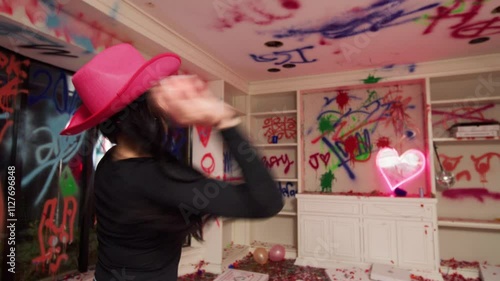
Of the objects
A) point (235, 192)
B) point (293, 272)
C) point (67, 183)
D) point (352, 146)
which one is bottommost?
point (293, 272)

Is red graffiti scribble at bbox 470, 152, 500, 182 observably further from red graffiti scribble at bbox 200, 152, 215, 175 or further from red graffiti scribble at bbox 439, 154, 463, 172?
red graffiti scribble at bbox 200, 152, 215, 175

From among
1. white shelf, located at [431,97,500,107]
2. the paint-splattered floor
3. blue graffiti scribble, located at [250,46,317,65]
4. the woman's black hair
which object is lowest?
the paint-splattered floor

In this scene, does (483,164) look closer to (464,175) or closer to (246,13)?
(464,175)

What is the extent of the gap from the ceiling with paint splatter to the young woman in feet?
5.55

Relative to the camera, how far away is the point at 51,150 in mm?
2287

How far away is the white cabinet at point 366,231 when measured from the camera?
3.14 m

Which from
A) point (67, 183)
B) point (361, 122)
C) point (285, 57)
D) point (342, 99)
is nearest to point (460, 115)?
point (361, 122)

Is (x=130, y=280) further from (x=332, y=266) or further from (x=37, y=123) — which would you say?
(x=332, y=266)

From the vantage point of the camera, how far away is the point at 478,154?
11.0 feet

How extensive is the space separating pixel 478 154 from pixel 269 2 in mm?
2918

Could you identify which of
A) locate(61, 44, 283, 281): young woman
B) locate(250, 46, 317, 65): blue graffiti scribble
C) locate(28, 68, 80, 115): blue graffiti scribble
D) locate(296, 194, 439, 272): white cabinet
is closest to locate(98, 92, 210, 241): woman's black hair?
locate(61, 44, 283, 281): young woman

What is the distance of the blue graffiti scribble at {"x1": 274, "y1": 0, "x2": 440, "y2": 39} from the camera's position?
226 cm

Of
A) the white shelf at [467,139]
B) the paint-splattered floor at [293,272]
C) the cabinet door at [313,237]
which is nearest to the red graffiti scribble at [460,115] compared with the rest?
the white shelf at [467,139]

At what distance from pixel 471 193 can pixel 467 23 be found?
190 cm
